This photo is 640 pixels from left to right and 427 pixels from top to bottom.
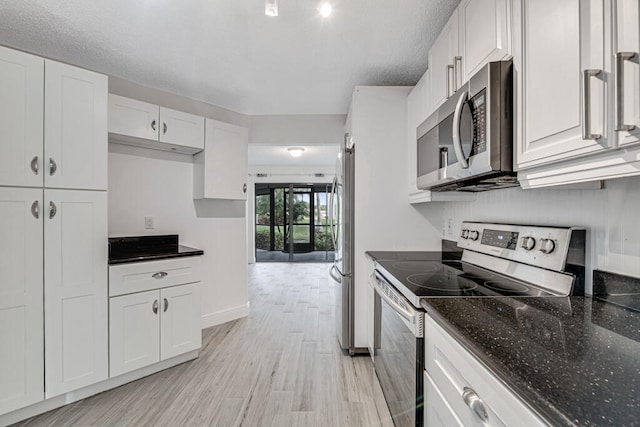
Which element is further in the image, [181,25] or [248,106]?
[248,106]

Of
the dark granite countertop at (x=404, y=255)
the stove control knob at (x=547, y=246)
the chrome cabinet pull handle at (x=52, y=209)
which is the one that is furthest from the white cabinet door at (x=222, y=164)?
the stove control knob at (x=547, y=246)

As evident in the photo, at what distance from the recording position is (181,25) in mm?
1905

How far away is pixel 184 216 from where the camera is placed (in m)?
3.08

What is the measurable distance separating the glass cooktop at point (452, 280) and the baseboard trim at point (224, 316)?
7.02 feet

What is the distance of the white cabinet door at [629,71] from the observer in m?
0.65

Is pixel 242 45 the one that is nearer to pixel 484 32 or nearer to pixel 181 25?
pixel 181 25

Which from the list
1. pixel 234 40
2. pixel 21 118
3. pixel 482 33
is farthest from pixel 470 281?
pixel 21 118

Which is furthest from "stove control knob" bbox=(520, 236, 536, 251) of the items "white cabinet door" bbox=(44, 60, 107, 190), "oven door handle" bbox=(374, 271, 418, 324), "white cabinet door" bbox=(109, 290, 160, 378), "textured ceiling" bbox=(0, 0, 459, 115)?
"white cabinet door" bbox=(44, 60, 107, 190)

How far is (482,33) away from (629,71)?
0.73 meters

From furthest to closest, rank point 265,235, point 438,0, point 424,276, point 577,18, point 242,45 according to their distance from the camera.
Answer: point 265,235 → point 242,45 → point 438,0 → point 424,276 → point 577,18

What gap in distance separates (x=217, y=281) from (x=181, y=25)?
7.90ft

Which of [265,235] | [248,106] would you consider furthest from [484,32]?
[265,235]

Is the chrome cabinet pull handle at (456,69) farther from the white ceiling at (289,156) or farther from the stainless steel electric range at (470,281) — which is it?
the white ceiling at (289,156)

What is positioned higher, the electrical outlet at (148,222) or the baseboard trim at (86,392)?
the electrical outlet at (148,222)
